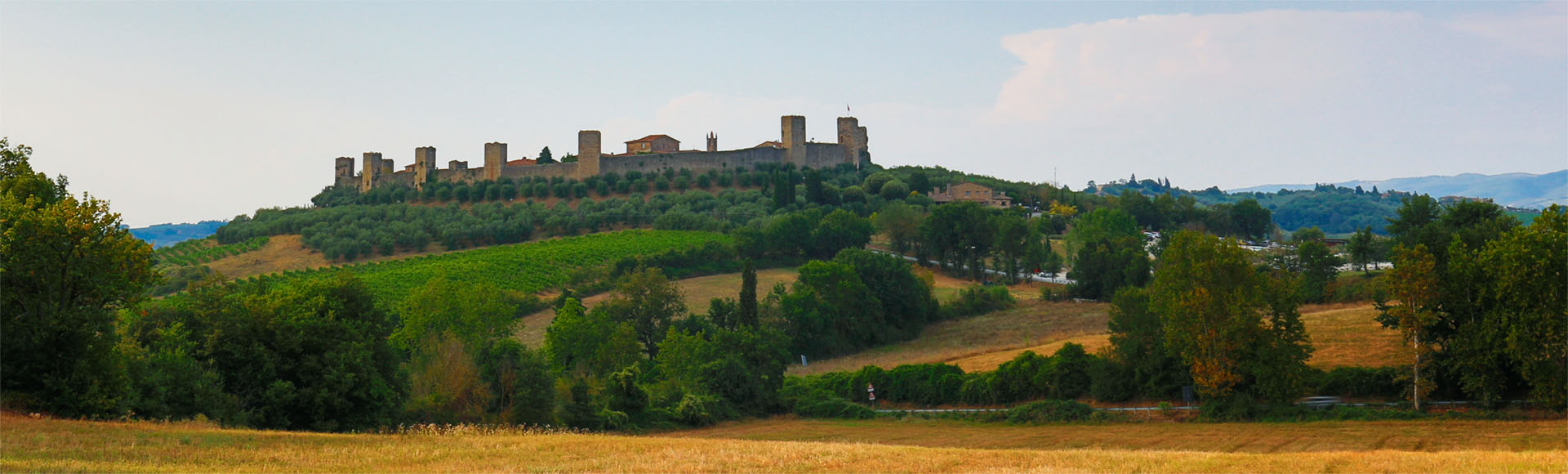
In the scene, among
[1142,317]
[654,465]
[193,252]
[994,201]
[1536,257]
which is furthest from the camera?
[994,201]

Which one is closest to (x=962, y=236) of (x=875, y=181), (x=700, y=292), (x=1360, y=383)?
(x=700, y=292)

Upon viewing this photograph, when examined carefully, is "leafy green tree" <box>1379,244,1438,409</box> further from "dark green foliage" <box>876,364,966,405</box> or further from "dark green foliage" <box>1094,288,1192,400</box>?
"dark green foliage" <box>876,364,966,405</box>

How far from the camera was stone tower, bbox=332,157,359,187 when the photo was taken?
107m

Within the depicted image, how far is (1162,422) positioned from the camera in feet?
94.6

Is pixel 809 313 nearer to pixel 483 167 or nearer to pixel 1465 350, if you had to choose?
pixel 1465 350

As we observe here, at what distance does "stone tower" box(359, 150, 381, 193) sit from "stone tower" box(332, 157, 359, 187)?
2387 mm

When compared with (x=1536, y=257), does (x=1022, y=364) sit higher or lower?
lower

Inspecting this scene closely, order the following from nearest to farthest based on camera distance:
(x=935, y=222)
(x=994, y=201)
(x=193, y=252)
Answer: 1. (x=935, y=222)
2. (x=193, y=252)
3. (x=994, y=201)

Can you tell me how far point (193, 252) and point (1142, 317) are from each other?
232 ft

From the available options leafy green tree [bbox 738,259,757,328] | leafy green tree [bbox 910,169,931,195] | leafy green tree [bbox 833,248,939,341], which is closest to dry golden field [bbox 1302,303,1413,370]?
leafy green tree [bbox 833,248,939,341]

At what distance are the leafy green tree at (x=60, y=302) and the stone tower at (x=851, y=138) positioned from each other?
277 ft

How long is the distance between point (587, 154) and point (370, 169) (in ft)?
70.9

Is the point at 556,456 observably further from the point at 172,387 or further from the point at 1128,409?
the point at 1128,409

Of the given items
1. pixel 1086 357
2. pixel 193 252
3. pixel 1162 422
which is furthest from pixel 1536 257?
pixel 193 252
